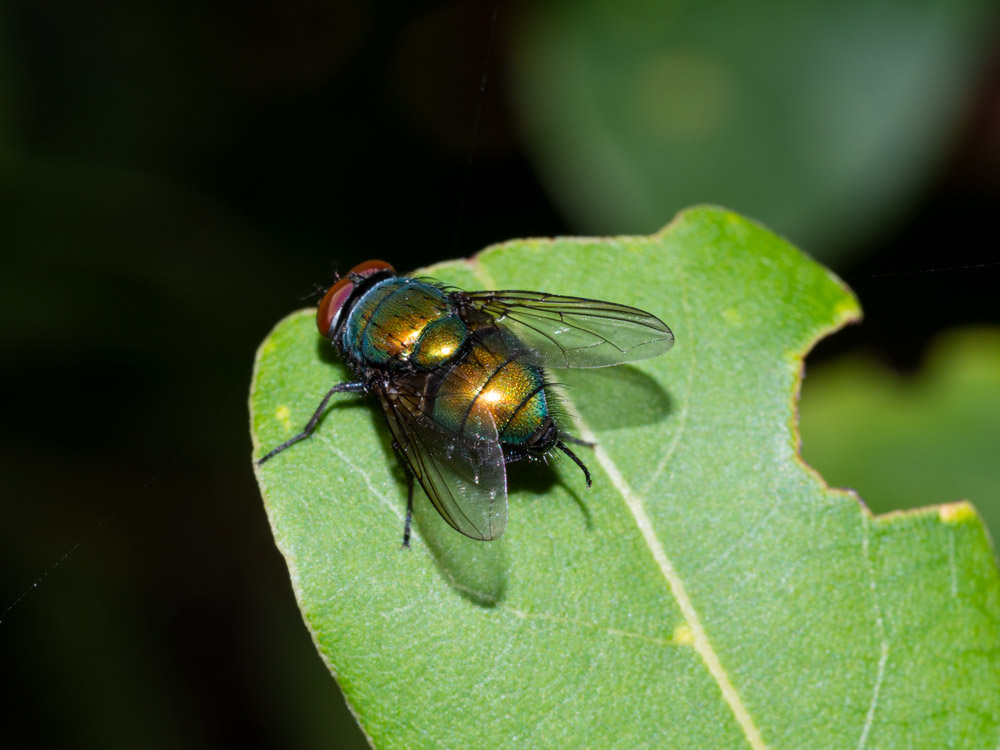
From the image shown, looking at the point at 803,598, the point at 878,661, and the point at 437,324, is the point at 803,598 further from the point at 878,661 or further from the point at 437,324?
the point at 437,324

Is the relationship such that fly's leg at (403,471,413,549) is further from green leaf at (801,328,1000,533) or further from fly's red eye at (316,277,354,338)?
green leaf at (801,328,1000,533)

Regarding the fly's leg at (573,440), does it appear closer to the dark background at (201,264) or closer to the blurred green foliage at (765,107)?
the blurred green foliage at (765,107)

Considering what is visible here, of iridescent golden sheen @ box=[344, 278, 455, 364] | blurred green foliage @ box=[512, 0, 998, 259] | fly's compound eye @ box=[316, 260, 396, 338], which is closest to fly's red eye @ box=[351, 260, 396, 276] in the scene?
fly's compound eye @ box=[316, 260, 396, 338]

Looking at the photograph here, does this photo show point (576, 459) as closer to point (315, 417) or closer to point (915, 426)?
point (315, 417)

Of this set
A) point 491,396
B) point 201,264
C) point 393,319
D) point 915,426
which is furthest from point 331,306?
point 915,426

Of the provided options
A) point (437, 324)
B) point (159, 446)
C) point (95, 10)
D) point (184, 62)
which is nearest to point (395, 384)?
point (437, 324)

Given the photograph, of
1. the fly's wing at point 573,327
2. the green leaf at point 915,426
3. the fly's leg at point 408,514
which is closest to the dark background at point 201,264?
the green leaf at point 915,426
